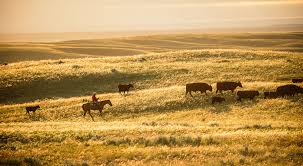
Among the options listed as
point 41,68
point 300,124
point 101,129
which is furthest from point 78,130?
point 41,68

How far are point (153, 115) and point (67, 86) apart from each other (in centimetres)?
2246

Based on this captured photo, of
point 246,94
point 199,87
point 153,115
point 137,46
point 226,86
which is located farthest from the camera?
point 137,46

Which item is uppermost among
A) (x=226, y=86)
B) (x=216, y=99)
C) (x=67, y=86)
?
(x=226, y=86)

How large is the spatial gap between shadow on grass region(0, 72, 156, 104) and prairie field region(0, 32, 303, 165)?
0.13 m

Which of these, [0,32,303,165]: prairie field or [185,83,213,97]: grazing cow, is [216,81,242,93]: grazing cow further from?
[185,83,213,97]: grazing cow

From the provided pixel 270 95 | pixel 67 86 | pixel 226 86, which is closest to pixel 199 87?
pixel 226 86

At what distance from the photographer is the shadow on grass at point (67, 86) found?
5300 centimetres

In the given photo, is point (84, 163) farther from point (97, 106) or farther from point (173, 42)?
point (173, 42)

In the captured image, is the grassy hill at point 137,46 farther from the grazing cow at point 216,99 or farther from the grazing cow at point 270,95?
the grazing cow at point 270,95

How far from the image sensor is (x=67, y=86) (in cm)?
5656

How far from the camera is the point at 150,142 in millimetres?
25156

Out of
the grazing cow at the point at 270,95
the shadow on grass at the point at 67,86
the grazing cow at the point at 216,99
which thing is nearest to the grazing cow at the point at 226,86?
the grazing cow at the point at 216,99

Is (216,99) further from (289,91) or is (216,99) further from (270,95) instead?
(289,91)

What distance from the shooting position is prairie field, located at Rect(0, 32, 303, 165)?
22391mm
